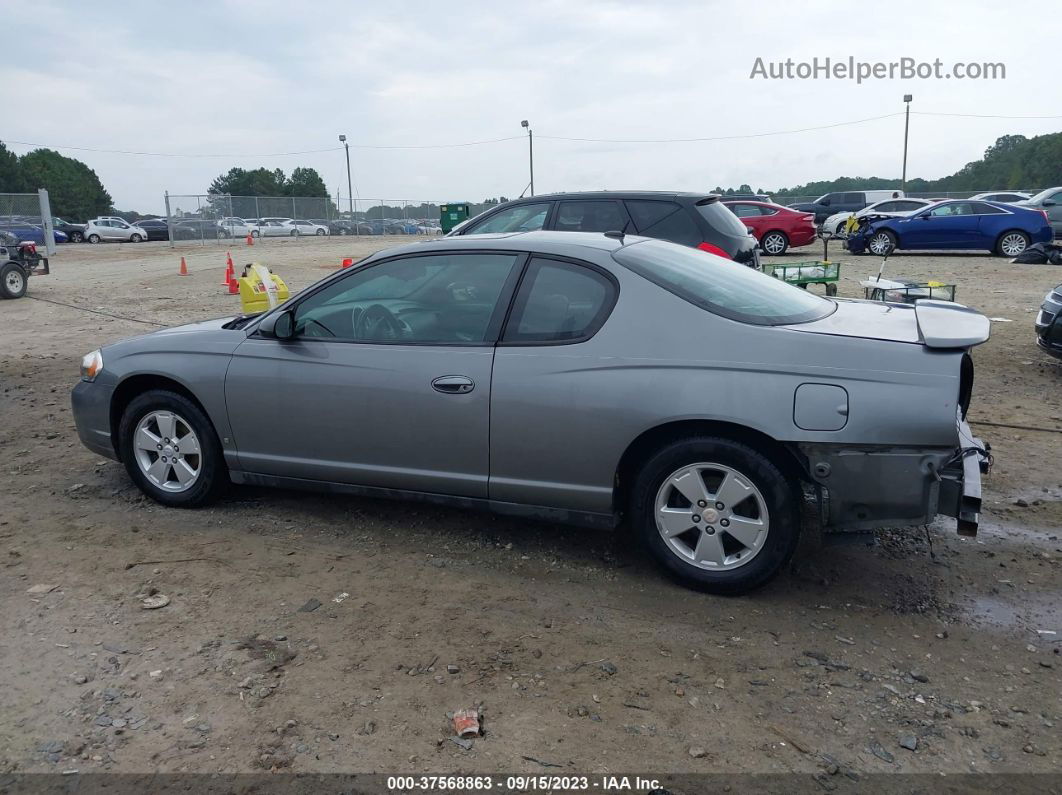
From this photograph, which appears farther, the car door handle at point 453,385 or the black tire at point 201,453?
the black tire at point 201,453

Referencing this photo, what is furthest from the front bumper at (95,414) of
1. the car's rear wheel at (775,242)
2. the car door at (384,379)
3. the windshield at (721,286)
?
the car's rear wheel at (775,242)

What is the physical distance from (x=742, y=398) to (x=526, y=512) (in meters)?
1.19

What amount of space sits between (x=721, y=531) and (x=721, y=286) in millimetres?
1232

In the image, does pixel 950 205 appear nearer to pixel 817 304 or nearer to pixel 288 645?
pixel 817 304

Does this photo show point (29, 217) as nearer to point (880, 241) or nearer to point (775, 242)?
point (775, 242)

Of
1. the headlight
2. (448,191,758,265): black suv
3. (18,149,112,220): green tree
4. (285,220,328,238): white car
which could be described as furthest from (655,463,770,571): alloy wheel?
(18,149,112,220): green tree

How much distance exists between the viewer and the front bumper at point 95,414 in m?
5.07

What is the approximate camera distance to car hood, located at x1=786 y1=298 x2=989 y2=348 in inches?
143

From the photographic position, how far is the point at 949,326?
3.89 m

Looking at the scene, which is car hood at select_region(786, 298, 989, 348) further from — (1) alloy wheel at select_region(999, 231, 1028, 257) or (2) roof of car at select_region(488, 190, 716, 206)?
(1) alloy wheel at select_region(999, 231, 1028, 257)

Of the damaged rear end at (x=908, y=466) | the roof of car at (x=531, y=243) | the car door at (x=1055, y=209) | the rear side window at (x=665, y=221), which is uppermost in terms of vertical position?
the car door at (x=1055, y=209)

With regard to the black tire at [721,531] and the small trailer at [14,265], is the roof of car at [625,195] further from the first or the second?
the small trailer at [14,265]

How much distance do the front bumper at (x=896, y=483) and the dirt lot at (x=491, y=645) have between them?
21 centimetres

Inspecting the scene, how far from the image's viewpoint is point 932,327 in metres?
3.86
